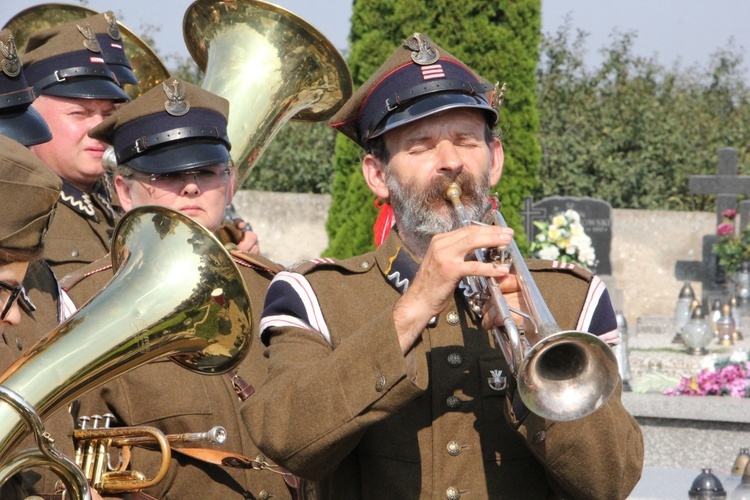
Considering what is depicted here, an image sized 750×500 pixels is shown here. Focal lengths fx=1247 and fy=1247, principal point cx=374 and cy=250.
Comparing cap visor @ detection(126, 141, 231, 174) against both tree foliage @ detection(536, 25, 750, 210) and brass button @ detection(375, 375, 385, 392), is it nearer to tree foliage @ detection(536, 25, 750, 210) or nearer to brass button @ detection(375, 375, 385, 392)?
brass button @ detection(375, 375, 385, 392)

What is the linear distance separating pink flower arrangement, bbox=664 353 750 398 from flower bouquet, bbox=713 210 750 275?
8.52 meters

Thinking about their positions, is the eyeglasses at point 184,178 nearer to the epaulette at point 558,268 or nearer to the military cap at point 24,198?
the military cap at point 24,198

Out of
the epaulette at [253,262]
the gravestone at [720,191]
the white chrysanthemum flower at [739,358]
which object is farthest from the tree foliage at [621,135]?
the epaulette at [253,262]

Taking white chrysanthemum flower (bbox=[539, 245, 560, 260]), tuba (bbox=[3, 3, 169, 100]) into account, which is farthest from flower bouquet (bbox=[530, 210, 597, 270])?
tuba (bbox=[3, 3, 169, 100])

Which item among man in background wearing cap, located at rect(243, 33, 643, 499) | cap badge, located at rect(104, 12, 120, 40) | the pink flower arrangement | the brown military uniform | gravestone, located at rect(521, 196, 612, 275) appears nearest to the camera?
man in background wearing cap, located at rect(243, 33, 643, 499)

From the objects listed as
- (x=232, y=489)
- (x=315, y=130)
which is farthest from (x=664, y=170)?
(x=232, y=489)

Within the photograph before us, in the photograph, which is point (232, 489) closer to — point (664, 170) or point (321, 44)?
point (321, 44)

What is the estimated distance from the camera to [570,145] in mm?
21078

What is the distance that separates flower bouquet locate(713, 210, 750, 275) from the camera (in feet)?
52.0

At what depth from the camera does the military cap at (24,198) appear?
243cm

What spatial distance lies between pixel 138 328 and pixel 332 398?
0.44m

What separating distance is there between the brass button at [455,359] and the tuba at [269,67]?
2040 millimetres

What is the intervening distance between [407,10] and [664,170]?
10.2 meters

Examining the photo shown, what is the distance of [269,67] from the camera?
15.2 ft
